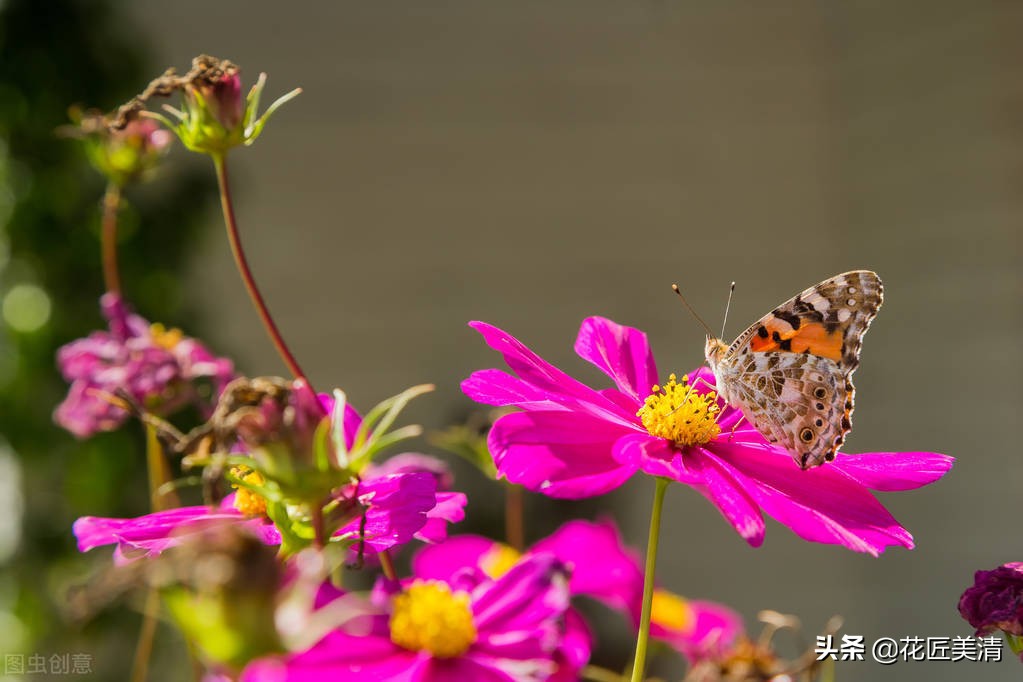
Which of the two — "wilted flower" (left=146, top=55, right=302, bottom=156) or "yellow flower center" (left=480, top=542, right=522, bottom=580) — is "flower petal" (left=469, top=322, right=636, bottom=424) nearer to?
"wilted flower" (left=146, top=55, right=302, bottom=156)

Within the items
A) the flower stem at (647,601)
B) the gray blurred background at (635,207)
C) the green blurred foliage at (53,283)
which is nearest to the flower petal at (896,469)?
the flower stem at (647,601)

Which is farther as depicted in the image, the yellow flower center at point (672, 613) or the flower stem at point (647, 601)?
the yellow flower center at point (672, 613)

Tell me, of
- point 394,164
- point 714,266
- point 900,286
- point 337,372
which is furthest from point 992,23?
point 337,372

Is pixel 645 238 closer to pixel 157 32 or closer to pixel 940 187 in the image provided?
pixel 940 187

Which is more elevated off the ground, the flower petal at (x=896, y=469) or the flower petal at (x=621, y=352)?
the flower petal at (x=621, y=352)

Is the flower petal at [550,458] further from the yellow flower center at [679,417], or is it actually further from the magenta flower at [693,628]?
the magenta flower at [693,628]

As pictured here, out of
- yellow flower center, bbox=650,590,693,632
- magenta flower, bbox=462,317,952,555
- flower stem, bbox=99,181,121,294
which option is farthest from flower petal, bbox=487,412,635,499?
yellow flower center, bbox=650,590,693,632
